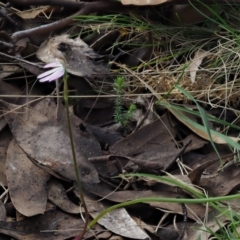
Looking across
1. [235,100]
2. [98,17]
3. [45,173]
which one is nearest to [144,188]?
[45,173]

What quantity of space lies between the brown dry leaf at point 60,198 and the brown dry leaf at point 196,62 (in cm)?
60

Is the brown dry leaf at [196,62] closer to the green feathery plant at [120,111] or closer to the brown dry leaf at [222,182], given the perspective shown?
the green feathery plant at [120,111]

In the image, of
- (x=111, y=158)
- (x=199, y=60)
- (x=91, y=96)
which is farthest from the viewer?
(x=199, y=60)

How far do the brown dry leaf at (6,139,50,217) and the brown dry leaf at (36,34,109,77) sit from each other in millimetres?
365

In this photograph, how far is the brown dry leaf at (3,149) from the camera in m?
1.56

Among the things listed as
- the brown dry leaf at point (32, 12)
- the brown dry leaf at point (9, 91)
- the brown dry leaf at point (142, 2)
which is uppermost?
the brown dry leaf at point (142, 2)

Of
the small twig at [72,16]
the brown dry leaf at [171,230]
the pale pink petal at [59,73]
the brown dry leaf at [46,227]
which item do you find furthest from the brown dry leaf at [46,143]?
the pale pink petal at [59,73]

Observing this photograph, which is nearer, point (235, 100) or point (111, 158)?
point (111, 158)

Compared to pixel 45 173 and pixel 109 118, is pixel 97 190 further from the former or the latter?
pixel 109 118

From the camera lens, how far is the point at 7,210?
4.89 ft

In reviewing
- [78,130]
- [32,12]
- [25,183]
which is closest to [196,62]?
[78,130]

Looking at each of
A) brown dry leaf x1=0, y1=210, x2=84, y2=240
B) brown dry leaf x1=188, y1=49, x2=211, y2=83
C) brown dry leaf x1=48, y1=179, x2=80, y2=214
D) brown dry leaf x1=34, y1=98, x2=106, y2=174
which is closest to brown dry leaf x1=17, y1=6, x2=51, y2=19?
brown dry leaf x1=34, y1=98, x2=106, y2=174

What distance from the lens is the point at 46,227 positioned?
1.46m

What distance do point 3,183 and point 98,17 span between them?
0.73 m
